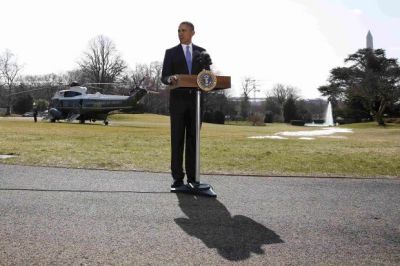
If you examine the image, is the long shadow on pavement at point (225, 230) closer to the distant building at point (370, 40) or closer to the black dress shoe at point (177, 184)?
the black dress shoe at point (177, 184)

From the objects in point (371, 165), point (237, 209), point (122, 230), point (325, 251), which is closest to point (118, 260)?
point (122, 230)

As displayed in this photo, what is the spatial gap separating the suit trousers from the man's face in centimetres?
70

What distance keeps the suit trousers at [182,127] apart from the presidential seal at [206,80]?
349 millimetres

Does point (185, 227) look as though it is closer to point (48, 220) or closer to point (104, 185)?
point (48, 220)

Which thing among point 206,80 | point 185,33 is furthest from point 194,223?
point 185,33

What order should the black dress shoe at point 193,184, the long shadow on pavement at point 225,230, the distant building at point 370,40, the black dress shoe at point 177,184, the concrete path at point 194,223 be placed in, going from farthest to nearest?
1. the distant building at point 370,40
2. the black dress shoe at point 177,184
3. the black dress shoe at point 193,184
4. the long shadow on pavement at point 225,230
5. the concrete path at point 194,223

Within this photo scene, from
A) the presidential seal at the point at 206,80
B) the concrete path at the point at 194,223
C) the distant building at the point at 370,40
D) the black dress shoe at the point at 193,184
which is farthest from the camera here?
the distant building at the point at 370,40

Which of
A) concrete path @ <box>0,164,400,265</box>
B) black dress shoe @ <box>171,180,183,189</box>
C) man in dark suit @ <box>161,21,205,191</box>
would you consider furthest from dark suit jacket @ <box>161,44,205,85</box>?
concrete path @ <box>0,164,400,265</box>

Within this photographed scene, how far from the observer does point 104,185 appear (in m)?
5.96

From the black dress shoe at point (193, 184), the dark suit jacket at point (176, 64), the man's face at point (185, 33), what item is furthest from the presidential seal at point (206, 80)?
the black dress shoe at point (193, 184)

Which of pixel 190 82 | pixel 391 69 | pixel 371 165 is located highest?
pixel 391 69

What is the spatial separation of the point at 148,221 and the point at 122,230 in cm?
37

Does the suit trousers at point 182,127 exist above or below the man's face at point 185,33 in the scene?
below

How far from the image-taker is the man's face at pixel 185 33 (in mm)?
5734
